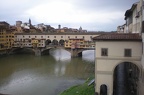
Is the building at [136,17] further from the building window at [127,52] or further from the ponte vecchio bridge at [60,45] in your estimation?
the ponte vecchio bridge at [60,45]

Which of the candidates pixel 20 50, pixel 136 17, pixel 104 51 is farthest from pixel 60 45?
pixel 104 51

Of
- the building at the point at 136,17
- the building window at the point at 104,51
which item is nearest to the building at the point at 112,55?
the building window at the point at 104,51

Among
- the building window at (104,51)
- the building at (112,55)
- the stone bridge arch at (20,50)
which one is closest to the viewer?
the building at (112,55)

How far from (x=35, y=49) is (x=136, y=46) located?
38.8m

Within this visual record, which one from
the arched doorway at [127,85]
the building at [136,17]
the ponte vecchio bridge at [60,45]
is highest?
the building at [136,17]

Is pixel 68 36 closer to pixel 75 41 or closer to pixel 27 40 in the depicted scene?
pixel 75 41

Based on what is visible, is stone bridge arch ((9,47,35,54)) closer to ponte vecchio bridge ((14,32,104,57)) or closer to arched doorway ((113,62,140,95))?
ponte vecchio bridge ((14,32,104,57))

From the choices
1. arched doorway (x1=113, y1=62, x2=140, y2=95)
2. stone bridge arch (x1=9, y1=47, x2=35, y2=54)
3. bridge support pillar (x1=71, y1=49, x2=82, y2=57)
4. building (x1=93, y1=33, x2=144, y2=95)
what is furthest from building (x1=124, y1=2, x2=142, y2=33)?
stone bridge arch (x1=9, y1=47, x2=35, y2=54)

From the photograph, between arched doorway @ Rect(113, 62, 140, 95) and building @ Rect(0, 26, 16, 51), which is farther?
building @ Rect(0, 26, 16, 51)

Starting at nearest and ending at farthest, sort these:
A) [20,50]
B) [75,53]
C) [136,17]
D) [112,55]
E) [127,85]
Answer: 1. [112,55]
2. [136,17]
3. [127,85]
4. [75,53]
5. [20,50]

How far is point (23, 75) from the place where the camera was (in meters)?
26.4

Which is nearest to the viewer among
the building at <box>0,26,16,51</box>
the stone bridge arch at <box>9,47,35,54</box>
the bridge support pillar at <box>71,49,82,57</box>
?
the bridge support pillar at <box>71,49,82,57</box>

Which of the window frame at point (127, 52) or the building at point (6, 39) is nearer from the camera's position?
the window frame at point (127, 52)

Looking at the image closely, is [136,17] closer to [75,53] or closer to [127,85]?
[127,85]
